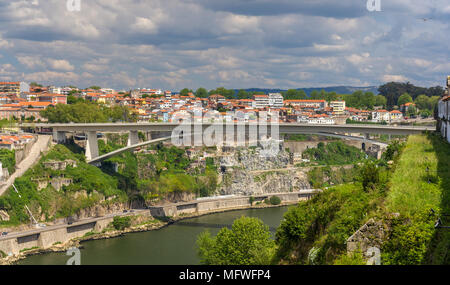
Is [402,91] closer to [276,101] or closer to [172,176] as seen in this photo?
[276,101]

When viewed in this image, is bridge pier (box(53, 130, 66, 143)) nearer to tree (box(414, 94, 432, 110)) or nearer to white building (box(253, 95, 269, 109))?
white building (box(253, 95, 269, 109))

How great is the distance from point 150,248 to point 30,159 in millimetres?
6143

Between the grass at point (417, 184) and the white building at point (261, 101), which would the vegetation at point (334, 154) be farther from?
the grass at point (417, 184)

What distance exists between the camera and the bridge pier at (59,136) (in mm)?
19828

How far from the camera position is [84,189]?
667 inches

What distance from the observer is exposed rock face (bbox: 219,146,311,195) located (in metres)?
21.4

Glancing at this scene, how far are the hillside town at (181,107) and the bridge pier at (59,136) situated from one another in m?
4.92

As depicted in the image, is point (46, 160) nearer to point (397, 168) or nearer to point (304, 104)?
point (397, 168)

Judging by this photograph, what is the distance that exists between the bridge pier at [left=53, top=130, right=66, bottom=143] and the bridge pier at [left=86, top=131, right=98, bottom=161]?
4.20 ft

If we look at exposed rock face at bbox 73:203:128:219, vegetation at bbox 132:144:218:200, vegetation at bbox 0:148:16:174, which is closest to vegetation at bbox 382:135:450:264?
exposed rock face at bbox 73:203:128:219

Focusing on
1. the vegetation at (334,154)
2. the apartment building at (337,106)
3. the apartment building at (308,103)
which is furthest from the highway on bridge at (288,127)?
the apartment building at (308,103)

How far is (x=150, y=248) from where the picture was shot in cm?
1383
